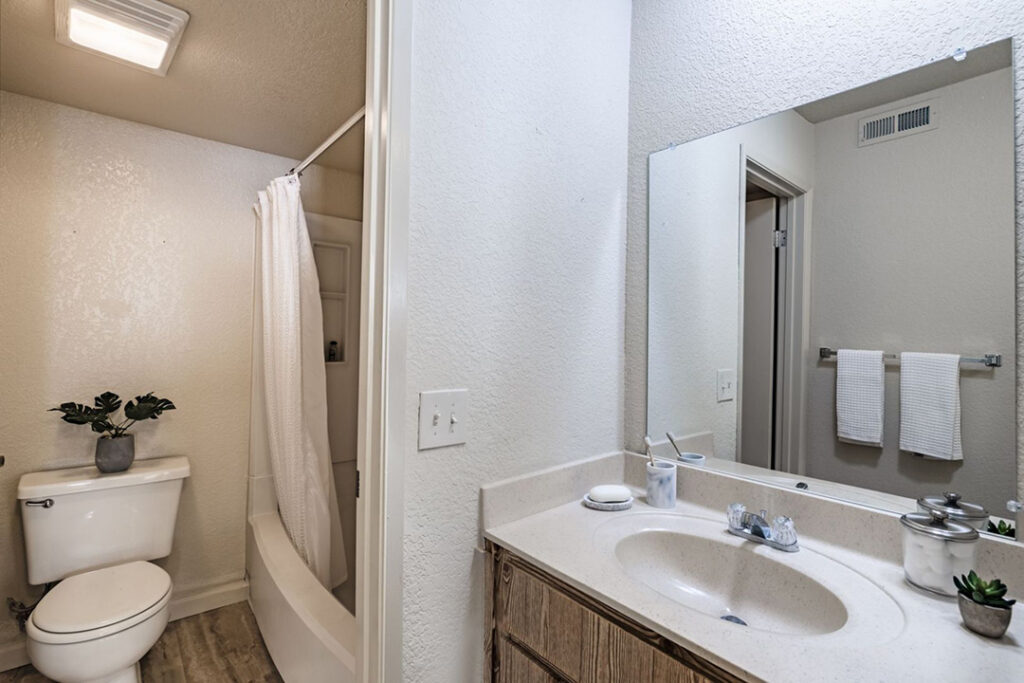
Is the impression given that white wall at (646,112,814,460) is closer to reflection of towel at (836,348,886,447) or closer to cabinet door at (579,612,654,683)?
reflection of towel at (836,348,886,447)

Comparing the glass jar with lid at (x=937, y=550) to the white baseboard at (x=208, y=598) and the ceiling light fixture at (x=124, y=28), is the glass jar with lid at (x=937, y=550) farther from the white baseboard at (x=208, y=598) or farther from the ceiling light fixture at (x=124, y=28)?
the white baseboard at (x=208, y=598)

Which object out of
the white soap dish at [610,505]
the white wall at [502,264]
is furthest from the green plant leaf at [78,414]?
the white soap dish at [610,505]

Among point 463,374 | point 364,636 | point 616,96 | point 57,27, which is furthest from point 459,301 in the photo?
point 57,27

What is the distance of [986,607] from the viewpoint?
679 mm

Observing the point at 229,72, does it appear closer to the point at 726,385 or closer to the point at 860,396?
the point at 726,385

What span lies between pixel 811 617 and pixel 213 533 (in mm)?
2456

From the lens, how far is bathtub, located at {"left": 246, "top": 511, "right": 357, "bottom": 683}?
4.31ft

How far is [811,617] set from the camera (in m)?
0.85

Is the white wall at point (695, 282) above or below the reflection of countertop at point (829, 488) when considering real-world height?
above

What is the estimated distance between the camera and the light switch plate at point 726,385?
1.26 metres

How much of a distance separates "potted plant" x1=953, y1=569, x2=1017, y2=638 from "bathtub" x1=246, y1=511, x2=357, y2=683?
124 centimetres

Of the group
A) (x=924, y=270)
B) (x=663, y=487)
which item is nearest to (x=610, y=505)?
(x=663, y=487)

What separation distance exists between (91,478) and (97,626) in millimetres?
607

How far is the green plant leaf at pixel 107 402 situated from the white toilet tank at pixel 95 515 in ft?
0.83
